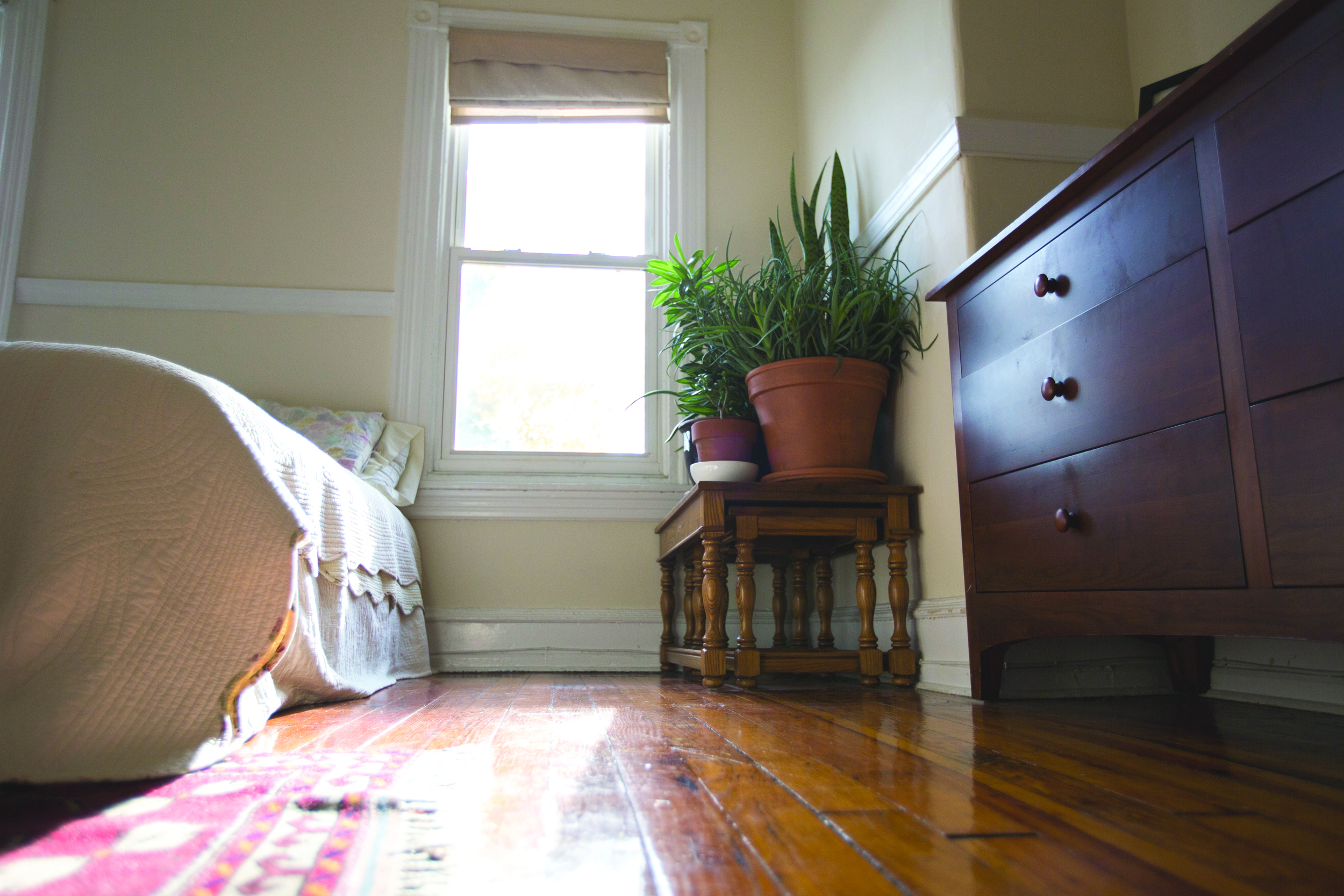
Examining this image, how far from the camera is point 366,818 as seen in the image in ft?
2.44

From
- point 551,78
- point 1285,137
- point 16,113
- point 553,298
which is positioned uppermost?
point 551,78

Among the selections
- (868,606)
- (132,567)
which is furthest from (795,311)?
(132,567)

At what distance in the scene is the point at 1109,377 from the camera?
4.41ft

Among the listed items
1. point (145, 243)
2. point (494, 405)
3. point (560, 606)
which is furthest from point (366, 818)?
point (145, 243)

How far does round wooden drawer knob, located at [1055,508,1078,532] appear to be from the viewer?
1412mm

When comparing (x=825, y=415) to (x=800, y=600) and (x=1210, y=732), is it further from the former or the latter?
(x=1210, y=732)

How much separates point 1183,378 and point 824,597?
1491mm

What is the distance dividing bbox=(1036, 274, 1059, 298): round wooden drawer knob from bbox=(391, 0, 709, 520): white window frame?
1.75 metres

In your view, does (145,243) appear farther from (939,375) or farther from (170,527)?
(939,375)

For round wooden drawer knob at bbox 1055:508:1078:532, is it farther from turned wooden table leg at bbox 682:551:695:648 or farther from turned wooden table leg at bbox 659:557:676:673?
turned wooden table leg at bbox 659:557:676:673

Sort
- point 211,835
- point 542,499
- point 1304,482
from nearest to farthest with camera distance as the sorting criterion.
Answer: point 211,835 < point 1304,482 < point 542,499

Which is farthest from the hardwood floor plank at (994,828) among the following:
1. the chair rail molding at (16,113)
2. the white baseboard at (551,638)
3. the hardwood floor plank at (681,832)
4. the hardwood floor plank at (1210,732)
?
the chair rail molding at (16,113)

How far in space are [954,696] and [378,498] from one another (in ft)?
5.10

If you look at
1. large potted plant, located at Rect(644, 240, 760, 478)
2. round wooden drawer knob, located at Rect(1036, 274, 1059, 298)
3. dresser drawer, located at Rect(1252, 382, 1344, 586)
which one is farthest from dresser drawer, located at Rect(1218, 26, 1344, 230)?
large potted plant, located at Rect(644, 240, 760, 478)
